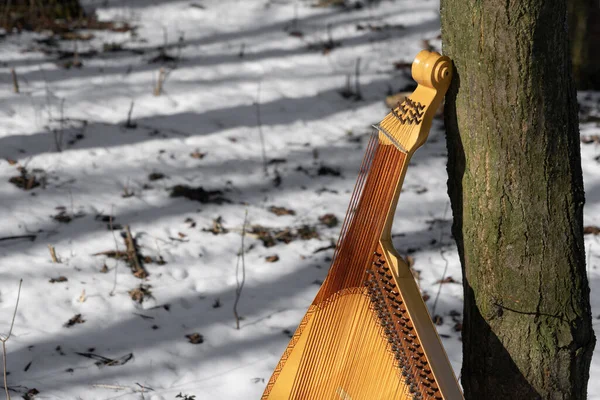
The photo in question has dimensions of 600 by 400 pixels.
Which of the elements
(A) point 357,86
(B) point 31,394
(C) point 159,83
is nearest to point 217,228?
(B) point 31,394

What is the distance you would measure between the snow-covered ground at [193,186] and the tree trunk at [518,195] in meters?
0.85

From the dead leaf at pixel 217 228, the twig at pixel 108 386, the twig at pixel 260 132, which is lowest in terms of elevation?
the twig at pixel 108 386

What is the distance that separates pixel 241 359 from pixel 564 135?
1764 mm

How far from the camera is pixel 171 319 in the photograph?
329 cm

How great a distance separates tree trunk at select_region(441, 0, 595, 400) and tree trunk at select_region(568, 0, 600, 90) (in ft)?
13.9

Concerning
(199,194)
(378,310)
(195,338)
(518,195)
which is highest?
(518,195)

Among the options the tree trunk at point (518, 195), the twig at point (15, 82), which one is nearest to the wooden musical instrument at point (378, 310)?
the tree trunk at point (518, 195)

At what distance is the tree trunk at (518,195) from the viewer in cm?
183

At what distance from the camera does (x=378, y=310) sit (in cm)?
206

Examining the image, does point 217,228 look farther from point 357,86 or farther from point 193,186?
point 357,86

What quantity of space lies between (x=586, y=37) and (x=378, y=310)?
15.1ft

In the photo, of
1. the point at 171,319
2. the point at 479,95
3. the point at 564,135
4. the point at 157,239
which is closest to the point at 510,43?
the point at 479,95

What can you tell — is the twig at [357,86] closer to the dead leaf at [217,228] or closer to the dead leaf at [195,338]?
the dead leaf at [217,228]

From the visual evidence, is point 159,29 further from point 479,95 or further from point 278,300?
point 479,95
